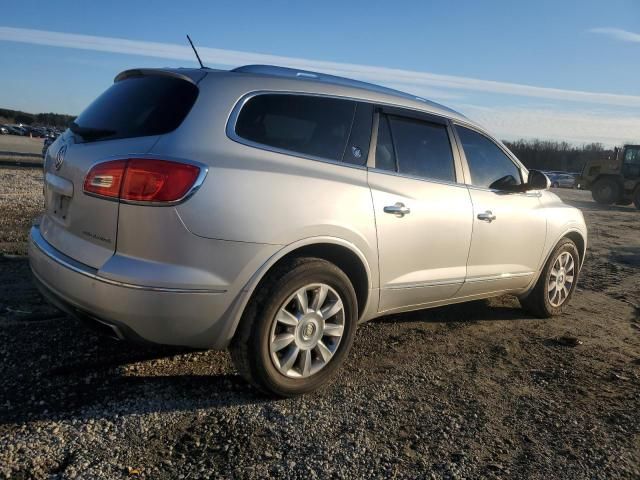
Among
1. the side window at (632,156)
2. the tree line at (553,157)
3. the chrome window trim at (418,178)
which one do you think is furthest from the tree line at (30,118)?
the chrome window trim at (418,178)

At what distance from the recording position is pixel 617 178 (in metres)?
24.2

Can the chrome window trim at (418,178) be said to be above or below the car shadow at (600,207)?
above

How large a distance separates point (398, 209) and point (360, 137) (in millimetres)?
523

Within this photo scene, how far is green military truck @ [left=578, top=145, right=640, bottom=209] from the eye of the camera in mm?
23641

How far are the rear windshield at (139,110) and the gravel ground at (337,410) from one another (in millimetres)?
1408

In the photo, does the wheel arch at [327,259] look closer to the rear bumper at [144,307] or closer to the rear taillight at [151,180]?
the rear bumper at [144,307]

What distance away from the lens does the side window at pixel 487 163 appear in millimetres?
4449

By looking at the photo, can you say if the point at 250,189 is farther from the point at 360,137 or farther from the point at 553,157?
the point at 553,157

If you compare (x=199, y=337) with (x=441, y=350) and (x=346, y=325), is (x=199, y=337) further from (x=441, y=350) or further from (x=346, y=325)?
(x=441, y=350)

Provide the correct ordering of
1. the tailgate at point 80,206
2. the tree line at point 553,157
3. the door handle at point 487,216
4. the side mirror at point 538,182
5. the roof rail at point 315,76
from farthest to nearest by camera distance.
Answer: the tree line at point 553,157
the side mirror at point 538,182
the door handle at point 487,216
the roof rail at point 315,76
the tailgate at point 80,206

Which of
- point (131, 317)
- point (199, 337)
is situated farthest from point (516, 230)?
point (131, 317)

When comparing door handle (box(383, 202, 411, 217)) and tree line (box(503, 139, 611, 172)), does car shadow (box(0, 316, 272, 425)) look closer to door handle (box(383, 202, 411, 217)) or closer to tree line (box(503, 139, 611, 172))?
door handle (box(383, 202, 411, 217))

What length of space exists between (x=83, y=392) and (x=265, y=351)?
1.03 m

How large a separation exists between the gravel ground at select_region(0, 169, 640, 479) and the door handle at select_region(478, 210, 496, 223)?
38.9 inches
